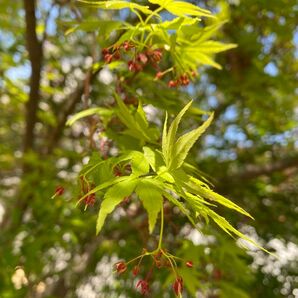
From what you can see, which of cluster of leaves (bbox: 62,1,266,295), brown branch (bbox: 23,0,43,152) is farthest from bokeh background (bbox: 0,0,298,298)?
cluster of leaves (bbox: 62,1,266,295)

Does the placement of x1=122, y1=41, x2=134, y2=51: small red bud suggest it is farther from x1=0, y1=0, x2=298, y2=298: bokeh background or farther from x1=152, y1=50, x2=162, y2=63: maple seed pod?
x1=0, y1=0, x2=298, y2=298: bokeh background

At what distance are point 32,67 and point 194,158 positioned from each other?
91 cm

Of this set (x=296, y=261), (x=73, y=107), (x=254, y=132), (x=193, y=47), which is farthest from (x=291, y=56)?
(x=193, y=47)

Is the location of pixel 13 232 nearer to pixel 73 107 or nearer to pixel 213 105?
pixel 73 107

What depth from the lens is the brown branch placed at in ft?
6.44

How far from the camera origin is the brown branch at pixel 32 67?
1.96 meters

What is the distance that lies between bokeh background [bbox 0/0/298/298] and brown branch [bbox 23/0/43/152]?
0.02 metres

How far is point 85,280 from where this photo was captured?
343 cm

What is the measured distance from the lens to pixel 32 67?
2.27 metres

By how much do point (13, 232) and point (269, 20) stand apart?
171 centimetres

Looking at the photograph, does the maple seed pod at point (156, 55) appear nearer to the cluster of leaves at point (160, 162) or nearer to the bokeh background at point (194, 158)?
the cluster of leaves at point (160, 162)

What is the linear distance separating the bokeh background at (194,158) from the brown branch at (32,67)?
2cm

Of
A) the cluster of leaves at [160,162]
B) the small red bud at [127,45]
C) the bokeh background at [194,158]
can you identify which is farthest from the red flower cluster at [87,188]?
the bokeh background at [194,158]

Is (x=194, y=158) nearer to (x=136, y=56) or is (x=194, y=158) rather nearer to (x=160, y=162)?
(x=136, y=56)
